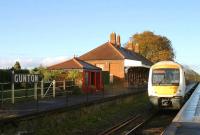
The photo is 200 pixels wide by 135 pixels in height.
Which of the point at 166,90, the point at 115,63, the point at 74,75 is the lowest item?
the point at 166,90

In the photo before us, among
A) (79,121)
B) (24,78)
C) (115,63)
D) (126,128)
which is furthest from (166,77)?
(115,63)

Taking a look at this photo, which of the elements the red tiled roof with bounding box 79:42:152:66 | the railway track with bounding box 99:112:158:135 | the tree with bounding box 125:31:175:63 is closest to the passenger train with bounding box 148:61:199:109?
the railway track with bounding box 99:112:158:135

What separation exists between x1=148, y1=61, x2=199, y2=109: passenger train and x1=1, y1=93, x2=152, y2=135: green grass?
2.20 metres

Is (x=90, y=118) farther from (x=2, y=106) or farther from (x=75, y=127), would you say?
(x=2, y=106)

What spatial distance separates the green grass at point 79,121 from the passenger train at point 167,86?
7.21 ft

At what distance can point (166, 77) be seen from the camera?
2450 centimetres

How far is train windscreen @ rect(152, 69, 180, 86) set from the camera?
2420 centimetres

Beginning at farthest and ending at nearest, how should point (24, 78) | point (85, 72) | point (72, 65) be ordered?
point (72, 65) < point (85, 72) < point (24, 78)

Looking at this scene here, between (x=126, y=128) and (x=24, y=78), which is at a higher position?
(x=24, y=78)

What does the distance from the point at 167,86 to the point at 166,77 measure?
0.73m

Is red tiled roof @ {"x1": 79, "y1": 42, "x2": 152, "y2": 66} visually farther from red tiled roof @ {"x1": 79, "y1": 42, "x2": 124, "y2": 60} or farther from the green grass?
the green grass

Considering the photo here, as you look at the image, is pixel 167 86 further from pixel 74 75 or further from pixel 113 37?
pixel 113 37

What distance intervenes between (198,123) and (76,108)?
7044 mm

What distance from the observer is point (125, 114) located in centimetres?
2541
